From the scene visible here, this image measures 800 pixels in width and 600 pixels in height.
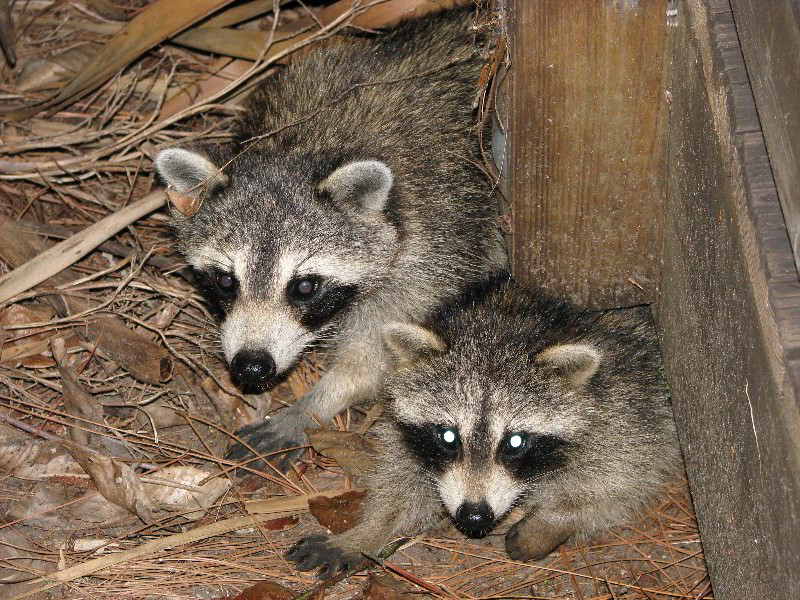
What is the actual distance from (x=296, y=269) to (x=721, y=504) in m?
1.92

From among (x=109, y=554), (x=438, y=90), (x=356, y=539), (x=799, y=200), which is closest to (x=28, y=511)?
(x=109, y=554)

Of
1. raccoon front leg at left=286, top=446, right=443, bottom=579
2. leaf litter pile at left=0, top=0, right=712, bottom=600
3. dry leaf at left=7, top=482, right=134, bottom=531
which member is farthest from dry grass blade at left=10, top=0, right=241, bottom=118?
raccoon front leg at left=286, top=446, right=443, bottom=579

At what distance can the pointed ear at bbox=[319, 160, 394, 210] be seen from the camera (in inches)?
155

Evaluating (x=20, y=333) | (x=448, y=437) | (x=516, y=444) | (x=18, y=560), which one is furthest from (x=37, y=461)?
(x=516, y=444)

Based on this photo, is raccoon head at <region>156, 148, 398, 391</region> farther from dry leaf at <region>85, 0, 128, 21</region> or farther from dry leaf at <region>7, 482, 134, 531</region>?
dry leaf at <region>85, 0, 128, 21</region>

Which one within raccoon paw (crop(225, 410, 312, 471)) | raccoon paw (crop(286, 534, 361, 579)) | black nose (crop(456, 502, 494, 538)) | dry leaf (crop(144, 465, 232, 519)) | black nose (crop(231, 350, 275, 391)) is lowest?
raccoon paw (crop(225, 410, 312, 471))

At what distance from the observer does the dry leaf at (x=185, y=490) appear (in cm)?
398

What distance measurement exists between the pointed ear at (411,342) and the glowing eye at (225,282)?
2.26ft

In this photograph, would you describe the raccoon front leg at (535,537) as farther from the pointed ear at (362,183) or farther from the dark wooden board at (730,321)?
the pointed ear at (362,183)

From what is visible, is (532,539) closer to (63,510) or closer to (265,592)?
(265,592)

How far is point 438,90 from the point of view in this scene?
4594 mm

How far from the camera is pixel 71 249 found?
4.60m

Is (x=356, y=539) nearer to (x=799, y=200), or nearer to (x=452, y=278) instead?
(x=452, y=278)

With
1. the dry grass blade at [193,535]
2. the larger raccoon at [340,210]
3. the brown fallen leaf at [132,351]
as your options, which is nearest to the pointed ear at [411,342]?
the larger raccoon at [340,210]
